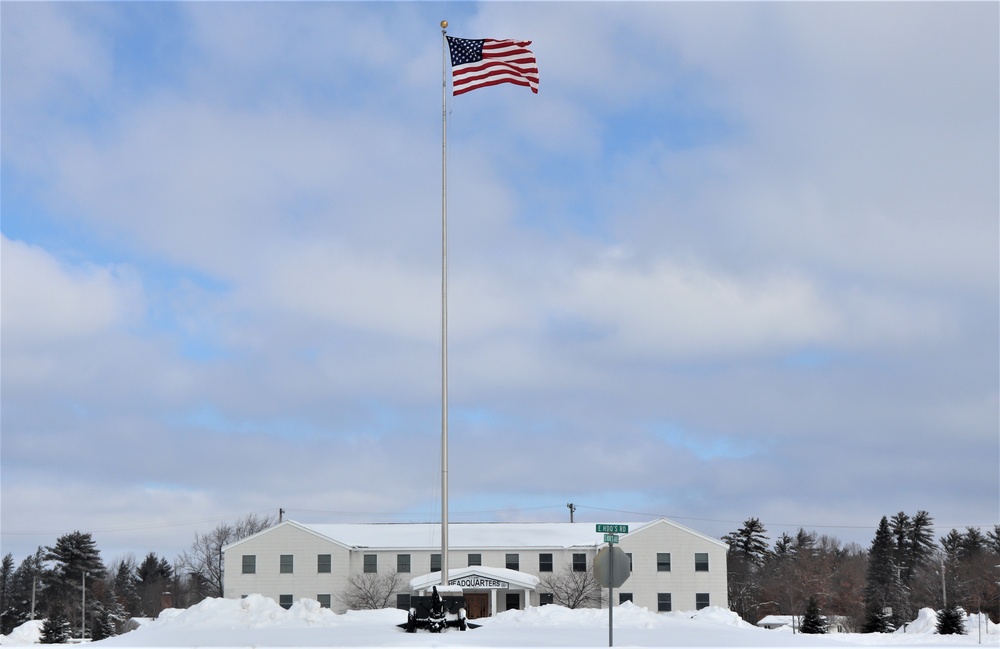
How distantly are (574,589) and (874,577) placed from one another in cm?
5850

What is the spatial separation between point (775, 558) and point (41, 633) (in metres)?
83.1

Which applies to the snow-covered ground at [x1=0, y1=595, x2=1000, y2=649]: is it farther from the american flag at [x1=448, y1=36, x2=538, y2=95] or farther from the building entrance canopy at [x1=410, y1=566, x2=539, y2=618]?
the building entrance canopy at [x1=410, y1=566, x2=539, y2=618]

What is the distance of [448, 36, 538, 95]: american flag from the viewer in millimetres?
32500

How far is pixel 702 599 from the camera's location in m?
73.8

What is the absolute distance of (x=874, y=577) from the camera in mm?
115375

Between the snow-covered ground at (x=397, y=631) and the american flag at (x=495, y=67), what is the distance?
16.2 meters

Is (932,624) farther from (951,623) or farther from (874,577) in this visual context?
(874,577)

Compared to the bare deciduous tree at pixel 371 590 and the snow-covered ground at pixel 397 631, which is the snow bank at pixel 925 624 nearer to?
the snow-covered ground at pixel 397 631

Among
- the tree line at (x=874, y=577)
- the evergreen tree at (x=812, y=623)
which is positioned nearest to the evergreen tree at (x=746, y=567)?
the tree line at (x=874, y=577)

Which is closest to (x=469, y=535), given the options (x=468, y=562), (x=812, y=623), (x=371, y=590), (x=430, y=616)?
(x=468, y=562)

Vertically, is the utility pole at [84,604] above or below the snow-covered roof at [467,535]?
below

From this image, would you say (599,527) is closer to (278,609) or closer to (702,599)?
(278,609)

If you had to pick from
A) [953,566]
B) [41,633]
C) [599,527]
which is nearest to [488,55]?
[599,527]

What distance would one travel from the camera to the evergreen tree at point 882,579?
96250 millimetres
